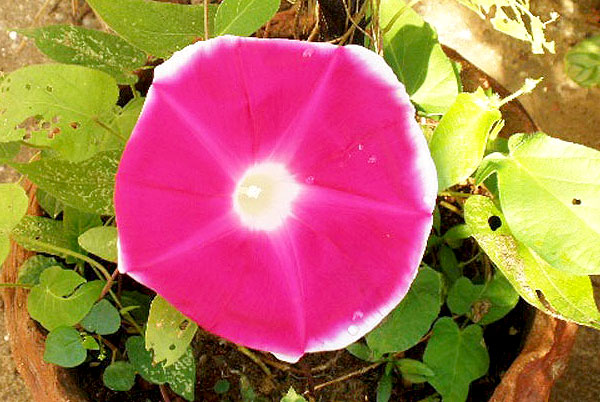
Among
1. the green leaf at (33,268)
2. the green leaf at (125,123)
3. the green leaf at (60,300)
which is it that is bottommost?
the green leaf at (33,268)

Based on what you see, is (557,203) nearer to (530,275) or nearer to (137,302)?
(530,275)

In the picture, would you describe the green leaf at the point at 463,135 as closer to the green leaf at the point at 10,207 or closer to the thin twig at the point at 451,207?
the thin twig at the point at 451,207

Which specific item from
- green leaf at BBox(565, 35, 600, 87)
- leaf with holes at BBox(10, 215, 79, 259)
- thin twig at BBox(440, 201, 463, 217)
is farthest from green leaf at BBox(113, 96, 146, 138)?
green leaf at BBox(565, 35, 600, 87)

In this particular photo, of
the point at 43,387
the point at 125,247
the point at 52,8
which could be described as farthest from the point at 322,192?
the point at 52,8

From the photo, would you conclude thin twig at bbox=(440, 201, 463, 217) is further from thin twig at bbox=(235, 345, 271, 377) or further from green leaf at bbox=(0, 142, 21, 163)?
green leaf at bbox=(0, 142, 21, 163)

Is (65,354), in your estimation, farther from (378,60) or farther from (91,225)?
(378,60)

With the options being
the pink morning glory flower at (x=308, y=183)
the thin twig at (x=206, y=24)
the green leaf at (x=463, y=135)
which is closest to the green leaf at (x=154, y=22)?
the thin twig at (x=206, y=24)

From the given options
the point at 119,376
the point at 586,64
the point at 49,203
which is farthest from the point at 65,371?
the point at 586,64
